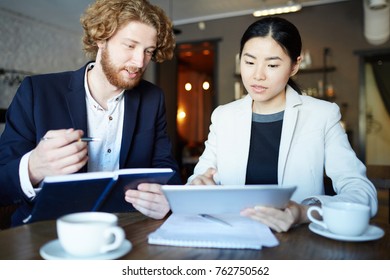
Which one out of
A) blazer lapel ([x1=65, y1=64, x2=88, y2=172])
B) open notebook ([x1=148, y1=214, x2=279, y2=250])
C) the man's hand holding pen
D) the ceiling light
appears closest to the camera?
open notebook ([x1=148, y1=214, x2=279, y2=250])

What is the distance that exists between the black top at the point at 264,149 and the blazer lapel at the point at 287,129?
0.05 meters

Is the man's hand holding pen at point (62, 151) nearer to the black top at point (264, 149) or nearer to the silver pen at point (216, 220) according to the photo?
the silver pen at point (216, 220)

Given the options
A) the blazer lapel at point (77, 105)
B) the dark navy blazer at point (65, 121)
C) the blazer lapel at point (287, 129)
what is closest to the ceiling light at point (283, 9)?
the dark navy blazer at point (65, 121)

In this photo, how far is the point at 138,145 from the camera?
142 cm

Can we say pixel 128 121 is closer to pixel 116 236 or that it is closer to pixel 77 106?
pixel 77 106

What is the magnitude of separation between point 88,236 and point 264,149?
892 millimetres

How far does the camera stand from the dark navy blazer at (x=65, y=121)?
116 cm

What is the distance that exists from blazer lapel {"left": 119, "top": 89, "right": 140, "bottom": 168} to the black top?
1.50 ft

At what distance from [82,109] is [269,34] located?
70cm

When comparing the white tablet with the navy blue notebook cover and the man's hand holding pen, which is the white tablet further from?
the man's hand holding pen

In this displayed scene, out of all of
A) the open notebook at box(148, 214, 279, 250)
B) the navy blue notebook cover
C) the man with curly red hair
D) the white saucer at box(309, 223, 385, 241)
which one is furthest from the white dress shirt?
the white saucer at box(309, 223, 385, 241)

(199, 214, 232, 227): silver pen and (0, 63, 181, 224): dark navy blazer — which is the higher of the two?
(0, 63, 181, 224): dark navy blazer

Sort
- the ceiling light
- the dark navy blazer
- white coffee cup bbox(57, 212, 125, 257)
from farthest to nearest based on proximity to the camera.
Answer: the ceiling light, the dark navy blazer, white coffee cup bbox(57, 212, 125, 257)

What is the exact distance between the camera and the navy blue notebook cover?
0.66 meters
